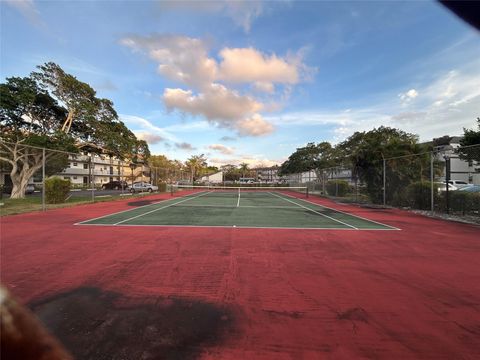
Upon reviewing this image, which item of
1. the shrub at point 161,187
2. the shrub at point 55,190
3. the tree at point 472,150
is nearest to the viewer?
the tree at point 472,150

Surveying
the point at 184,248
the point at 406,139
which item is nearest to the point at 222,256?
the point at 184,248

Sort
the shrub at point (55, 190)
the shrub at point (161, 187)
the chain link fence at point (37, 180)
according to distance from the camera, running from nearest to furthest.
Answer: the chain link fence at point (37, 180) < the shrub at point (55, 190) < the shrub at point (161, 187)

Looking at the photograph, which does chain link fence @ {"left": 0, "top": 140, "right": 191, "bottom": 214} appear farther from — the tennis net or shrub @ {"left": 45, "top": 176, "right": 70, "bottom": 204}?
the tennis net

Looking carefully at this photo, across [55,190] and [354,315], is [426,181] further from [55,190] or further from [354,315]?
[55,190]

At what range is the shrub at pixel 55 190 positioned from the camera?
19.8 metres

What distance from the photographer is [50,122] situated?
26.7 m

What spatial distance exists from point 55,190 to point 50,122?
9776mm

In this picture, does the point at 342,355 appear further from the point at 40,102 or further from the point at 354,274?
the point at 40,102

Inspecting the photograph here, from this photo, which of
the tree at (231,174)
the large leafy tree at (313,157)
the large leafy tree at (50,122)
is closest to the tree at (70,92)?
the large leafy tree at (50,122)

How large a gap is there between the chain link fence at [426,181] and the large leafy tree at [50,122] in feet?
66.3

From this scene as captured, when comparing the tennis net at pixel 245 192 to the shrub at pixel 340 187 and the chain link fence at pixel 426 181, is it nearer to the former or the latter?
the shrub at pixel 340 187

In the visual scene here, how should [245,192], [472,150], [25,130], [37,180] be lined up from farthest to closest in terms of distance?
1. [245,192]
2. [37,180]
3. [25,130]
4. [472,150]

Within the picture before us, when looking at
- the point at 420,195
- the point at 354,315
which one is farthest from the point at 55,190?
the point at 420,195

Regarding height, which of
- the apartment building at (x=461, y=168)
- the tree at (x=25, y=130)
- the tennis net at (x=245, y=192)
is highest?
the tree at (x=25, y=130)
